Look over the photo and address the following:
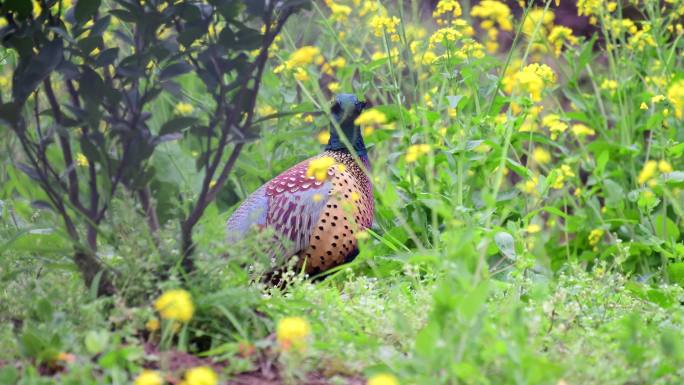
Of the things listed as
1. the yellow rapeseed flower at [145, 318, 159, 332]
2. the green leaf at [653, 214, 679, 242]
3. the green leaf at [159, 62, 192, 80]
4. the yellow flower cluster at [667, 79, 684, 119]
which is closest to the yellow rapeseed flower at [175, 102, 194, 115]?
the green leaf at [653, 214, 679, 242]

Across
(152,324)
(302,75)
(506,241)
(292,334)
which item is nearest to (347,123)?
(302,75)

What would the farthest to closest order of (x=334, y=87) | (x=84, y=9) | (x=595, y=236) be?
(x=334, y=87) → (x=595, y=236) → (x=84, y=9)

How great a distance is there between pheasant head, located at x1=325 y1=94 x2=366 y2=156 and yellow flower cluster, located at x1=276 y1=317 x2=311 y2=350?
161 cm

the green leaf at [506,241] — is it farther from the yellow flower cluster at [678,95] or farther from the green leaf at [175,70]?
the green leaf at [175,70]

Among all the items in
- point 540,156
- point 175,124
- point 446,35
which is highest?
point 175,124

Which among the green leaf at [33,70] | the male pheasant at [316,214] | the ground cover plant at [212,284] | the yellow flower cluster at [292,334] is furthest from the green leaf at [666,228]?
the green leaf at [33,70]

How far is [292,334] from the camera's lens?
2021mm

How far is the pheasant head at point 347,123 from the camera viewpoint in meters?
3.62

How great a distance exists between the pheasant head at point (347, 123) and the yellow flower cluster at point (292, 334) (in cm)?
161

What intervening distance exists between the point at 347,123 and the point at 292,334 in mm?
1785

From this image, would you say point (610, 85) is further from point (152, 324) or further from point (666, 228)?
point (152, 324)

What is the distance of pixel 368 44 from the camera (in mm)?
6086

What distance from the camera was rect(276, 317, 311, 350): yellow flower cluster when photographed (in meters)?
2.02

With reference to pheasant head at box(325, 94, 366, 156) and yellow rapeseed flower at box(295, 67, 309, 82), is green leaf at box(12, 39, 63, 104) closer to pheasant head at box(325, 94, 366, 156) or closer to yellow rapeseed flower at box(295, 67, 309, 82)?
pheasant head at box(325, 94, 366, 156)
